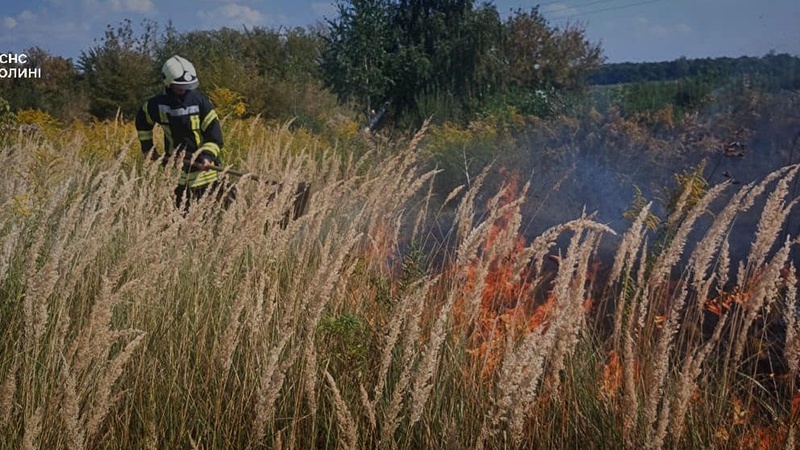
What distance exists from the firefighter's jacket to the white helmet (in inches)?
5.6

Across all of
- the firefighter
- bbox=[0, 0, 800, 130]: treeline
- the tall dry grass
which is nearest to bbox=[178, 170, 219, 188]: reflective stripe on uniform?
the firefighter

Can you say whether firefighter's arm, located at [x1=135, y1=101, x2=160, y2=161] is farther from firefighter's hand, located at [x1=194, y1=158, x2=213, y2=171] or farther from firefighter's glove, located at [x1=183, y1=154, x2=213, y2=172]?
firefighter's hand, located at [x1=194, y1=158, x2=213, y2=171]

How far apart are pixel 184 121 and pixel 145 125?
38 centimetres

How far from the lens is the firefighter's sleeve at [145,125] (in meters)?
6.77

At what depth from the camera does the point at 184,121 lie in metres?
6.72

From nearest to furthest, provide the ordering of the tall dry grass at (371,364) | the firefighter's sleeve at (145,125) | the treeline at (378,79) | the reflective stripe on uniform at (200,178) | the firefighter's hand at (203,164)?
the tall dry grass at (371,364) → the firefighter's hand at (203,164) → the reflective stripe on uniform at (200,178) → the firefighter's sleeve at (145,125) → the treeline at (378,79)

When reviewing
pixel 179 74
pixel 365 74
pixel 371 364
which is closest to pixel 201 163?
pixel 179 74

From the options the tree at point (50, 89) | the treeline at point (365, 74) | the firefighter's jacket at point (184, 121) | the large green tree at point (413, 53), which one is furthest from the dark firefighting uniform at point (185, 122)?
the tree at point (50, 89)

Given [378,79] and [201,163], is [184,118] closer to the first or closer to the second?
[201,163]

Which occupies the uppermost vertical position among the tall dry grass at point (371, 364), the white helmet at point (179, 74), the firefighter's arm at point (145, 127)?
the white helmet at point (179, 74)

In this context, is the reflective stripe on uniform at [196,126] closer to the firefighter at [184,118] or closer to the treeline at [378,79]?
the firefighter at [184,118]

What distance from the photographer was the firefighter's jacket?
6.70 meters

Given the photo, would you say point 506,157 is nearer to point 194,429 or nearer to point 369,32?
point 194,429

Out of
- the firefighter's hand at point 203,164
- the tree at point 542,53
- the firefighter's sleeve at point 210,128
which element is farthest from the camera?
the tree at point 542,53
